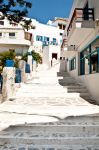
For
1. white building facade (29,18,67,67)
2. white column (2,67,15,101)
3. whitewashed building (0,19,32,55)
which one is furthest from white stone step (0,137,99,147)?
whitewashed building (0,19,32,55)

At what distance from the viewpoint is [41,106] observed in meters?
10.8

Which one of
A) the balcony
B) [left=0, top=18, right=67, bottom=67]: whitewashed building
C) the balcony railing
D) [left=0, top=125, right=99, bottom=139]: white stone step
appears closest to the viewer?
[left=0, top=125, right=99, bottom=139]: white stone step

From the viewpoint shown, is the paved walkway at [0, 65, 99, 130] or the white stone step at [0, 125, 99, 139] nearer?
the white stone step at [0, 125, 99, 139]

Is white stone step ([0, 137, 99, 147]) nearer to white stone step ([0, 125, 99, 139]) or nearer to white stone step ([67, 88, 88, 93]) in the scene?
white stone step ([0, 125, 99, 139])

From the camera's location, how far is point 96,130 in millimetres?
6754

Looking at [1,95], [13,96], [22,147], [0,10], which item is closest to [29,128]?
[22,147]

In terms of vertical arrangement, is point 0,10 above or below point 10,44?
below

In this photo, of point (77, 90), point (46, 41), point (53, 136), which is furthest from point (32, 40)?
point (53, 136)

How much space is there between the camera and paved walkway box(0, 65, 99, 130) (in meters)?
8.01

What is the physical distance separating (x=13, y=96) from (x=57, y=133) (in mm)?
6780

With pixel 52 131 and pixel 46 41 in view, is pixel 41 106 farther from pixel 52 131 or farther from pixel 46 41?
pixel 46 41

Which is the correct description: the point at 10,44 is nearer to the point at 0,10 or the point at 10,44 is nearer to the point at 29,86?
the point at 29,86

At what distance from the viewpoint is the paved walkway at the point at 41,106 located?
801 centimetres

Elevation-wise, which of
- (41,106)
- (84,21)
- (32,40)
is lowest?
(41,106)
